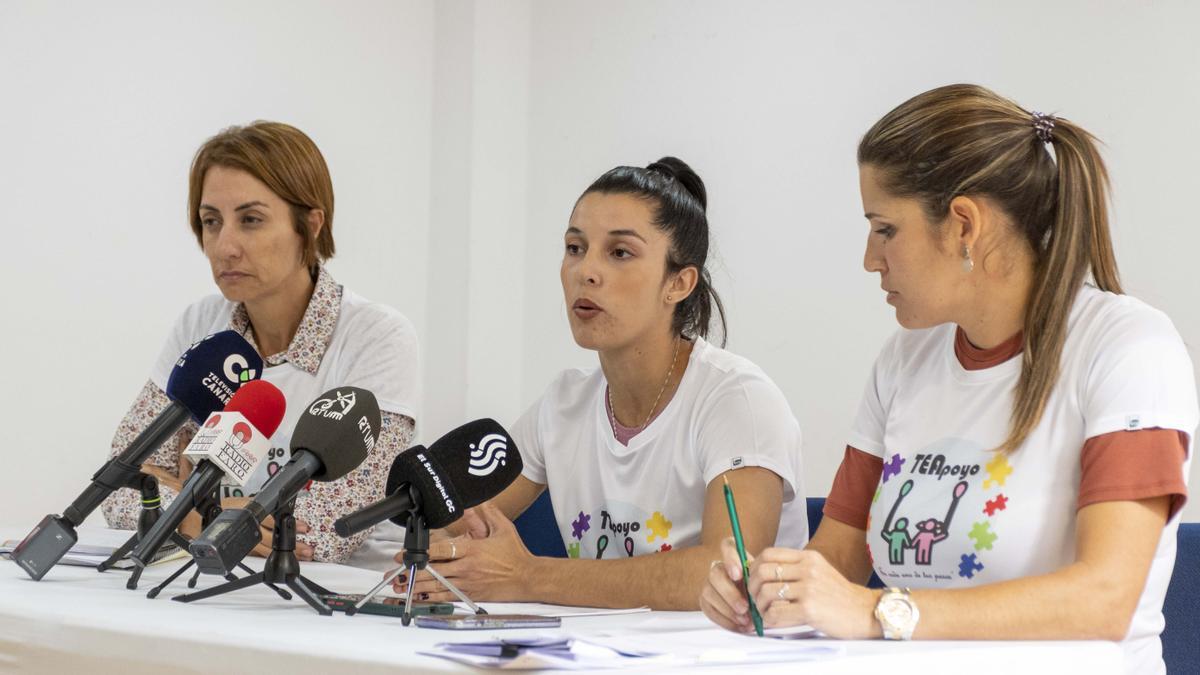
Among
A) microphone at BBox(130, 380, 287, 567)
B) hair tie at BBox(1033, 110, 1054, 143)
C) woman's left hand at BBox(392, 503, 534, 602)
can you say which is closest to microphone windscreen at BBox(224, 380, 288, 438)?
microphone at BBox(130, 380, 287, 567)

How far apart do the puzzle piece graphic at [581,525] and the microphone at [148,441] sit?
0.71 m

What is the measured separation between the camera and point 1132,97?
329cm

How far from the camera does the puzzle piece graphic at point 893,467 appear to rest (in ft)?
5.55

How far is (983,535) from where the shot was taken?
1533mm

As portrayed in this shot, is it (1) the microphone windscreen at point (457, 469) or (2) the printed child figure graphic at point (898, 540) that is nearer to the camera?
(1) the microphone windscreen at point (457, 469)

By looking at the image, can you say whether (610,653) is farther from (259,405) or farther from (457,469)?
(259,405)

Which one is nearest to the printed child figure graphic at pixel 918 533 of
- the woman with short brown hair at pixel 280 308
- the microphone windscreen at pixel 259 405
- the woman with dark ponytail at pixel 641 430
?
the woman with dark ponytail at pixel 641 430

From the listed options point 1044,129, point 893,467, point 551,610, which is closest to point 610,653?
point 551,610

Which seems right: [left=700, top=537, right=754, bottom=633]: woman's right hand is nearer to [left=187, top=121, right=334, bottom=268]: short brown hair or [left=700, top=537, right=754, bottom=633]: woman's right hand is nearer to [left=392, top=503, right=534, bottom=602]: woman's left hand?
[left=392, top=503, right=534, bottom=602]: woman's left hand

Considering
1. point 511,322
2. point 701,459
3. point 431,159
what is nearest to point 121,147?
point 431,159

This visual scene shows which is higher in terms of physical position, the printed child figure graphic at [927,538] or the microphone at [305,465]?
the microphone at [305,465]

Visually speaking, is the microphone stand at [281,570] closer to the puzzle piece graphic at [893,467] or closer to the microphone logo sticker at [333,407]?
the microphone logo sticker at [333,407]

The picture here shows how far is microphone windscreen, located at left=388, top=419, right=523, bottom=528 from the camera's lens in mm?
1396

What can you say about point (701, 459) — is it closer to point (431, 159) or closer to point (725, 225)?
point (725, 225)
